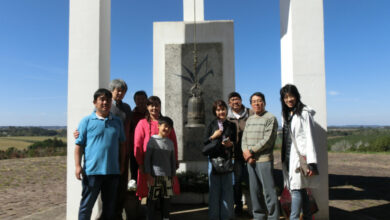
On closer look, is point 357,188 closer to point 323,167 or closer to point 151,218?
point 323,167

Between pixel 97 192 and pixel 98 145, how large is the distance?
0.52 m

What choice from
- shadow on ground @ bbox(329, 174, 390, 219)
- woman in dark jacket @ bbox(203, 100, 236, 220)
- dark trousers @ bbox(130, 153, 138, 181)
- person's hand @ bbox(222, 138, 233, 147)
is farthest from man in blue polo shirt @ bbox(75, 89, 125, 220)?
shadow on ground @ bbox(329, 174, 390, 219)

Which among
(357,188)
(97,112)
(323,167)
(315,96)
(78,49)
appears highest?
(78,49)

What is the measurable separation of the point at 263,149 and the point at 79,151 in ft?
6.59

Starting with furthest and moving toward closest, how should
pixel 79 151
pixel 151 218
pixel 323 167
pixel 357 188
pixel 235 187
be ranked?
pixel 357 188 → pixel 235 187 → pixel 323 167 → pixel 151 218 → pixel 79 151

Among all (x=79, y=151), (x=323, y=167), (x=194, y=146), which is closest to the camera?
(x=79, y=151)

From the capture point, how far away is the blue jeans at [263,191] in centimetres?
283

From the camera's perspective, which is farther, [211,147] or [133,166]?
[133,166]

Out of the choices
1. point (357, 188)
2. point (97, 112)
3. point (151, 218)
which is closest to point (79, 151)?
point (97, 112)

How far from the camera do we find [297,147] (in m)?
2.57

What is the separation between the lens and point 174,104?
487 cm

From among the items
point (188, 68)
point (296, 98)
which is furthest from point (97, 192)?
point (188, 68)

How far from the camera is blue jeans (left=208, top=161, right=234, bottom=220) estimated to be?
302 cm

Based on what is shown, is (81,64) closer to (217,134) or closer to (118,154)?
(118,154)
